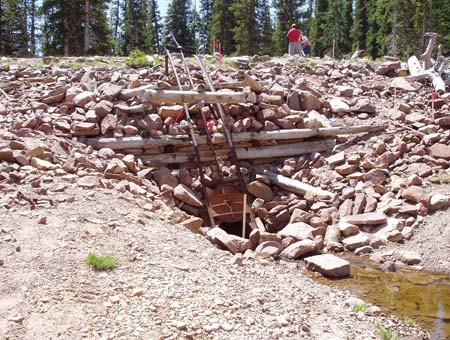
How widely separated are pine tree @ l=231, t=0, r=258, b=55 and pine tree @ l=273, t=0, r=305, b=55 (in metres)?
6.13

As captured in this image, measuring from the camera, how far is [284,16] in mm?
42938

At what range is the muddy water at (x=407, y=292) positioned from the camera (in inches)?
220

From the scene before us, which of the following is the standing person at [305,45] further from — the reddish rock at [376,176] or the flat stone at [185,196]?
the flat stone at [185,196]

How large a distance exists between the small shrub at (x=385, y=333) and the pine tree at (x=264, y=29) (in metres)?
34.8

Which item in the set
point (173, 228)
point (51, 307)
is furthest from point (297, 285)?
point (51, 307)

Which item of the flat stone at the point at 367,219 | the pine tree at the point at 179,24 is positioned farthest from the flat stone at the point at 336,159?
the pine tree at the point at 179,24

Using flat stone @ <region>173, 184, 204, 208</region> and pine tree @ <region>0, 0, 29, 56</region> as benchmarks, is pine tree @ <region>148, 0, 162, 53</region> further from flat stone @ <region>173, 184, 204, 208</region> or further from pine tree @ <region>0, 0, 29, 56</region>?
flat stone @ <region>173, 184, 204, 208</region>

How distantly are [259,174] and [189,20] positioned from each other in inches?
1516

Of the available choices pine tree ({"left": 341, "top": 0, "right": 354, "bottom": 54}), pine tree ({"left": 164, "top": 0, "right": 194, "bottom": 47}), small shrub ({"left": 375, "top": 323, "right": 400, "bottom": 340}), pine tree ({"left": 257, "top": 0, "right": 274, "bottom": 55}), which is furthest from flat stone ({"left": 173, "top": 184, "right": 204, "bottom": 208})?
pine tree ({"left": 341, "top": 0, "right": 354, "bottom": 54})

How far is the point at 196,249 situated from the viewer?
6586mm

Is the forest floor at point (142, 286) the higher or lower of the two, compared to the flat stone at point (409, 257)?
higher

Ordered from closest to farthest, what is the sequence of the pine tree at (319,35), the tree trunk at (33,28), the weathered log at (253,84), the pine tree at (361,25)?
the weathered log at (253,84)
the tree trunk at (33,28)
the pine tree at (361,25)
the pine tree at (319,35)

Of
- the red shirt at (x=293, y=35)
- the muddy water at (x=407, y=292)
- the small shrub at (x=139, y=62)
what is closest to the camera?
the muddy water at (x=407, y=292)

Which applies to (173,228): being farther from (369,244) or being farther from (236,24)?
(236,24)
